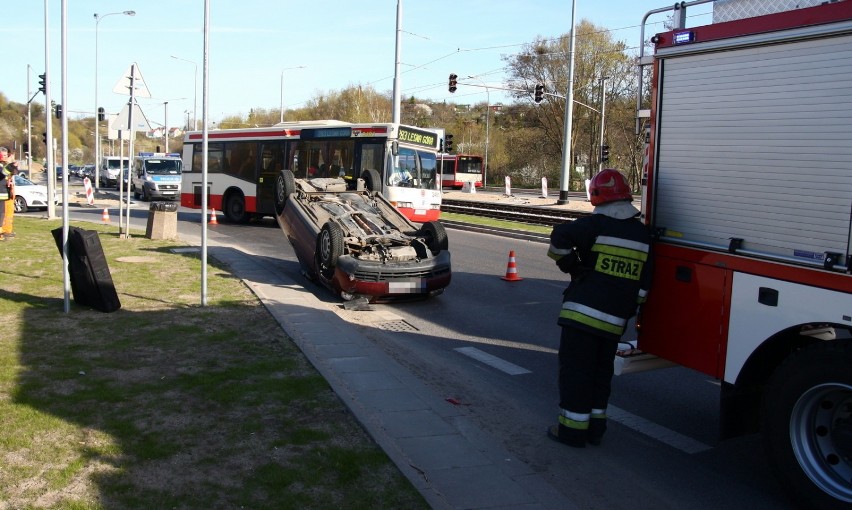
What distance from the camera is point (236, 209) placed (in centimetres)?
2383

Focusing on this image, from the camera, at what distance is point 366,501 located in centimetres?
401

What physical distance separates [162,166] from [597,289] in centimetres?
3583

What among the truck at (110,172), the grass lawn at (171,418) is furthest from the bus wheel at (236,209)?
the truck at (110,172)

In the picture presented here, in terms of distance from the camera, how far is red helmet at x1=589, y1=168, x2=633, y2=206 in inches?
198

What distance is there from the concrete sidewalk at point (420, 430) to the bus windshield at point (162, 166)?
3061cm

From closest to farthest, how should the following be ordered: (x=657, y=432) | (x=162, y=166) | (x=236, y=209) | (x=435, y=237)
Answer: (x=657, y=432)
(x=435, y=237)
(x=236, y=209)
(x=162, y=166)

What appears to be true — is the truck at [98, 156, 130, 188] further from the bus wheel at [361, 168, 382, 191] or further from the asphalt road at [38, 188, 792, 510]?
the asphalt road at [38, 188, 792, 510]

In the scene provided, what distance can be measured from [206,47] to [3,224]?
8.51 metres

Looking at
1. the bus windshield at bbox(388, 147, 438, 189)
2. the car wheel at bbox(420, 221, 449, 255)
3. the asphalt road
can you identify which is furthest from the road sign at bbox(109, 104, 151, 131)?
the bus windshield at bbox(388, 147, 438, 189)

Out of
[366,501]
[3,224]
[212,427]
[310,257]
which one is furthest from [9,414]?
[3,224]

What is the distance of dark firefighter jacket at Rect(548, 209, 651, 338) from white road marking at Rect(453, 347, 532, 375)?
2500mm

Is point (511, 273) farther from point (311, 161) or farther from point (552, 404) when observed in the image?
point (311, 161)

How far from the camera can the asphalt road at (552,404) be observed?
461 centimetres

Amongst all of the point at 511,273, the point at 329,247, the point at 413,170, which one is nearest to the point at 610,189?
the point at 329,247
